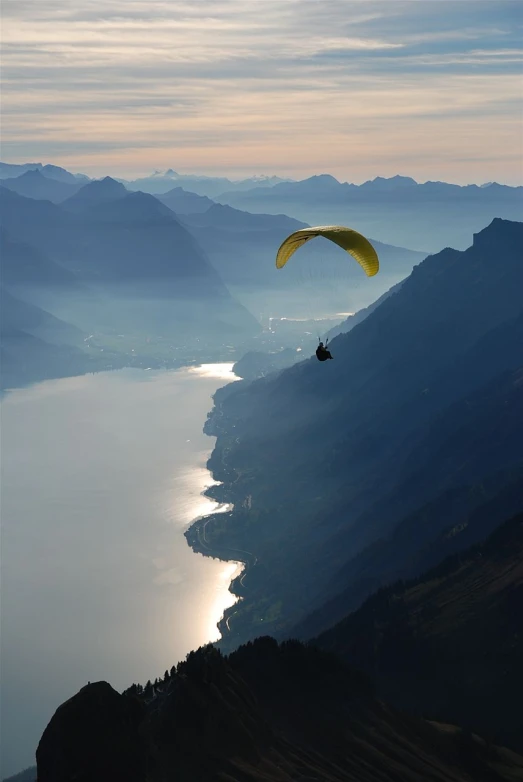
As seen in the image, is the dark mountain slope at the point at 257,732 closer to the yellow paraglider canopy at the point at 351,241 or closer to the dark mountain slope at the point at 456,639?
the dark mountain slope at the point at 456,639

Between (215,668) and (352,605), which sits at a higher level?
(352,605)

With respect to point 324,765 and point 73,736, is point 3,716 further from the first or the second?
point 73,736

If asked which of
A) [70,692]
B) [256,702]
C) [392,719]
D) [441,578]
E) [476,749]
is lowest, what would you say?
[476,749]

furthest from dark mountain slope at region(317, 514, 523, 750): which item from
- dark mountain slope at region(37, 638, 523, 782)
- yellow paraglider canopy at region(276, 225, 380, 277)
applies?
yellow paraglider canopy at region(276, 225, 380, 277)

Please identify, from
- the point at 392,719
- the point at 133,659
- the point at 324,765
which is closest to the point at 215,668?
the point at 324,765

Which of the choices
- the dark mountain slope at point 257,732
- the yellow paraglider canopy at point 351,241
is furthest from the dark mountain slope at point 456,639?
the yellow paraglider canopy at point 351,241

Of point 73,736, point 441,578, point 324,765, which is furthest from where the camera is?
point 441,578

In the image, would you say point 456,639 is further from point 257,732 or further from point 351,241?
point 351,241

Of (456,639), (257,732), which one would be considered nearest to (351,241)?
(257,732)
